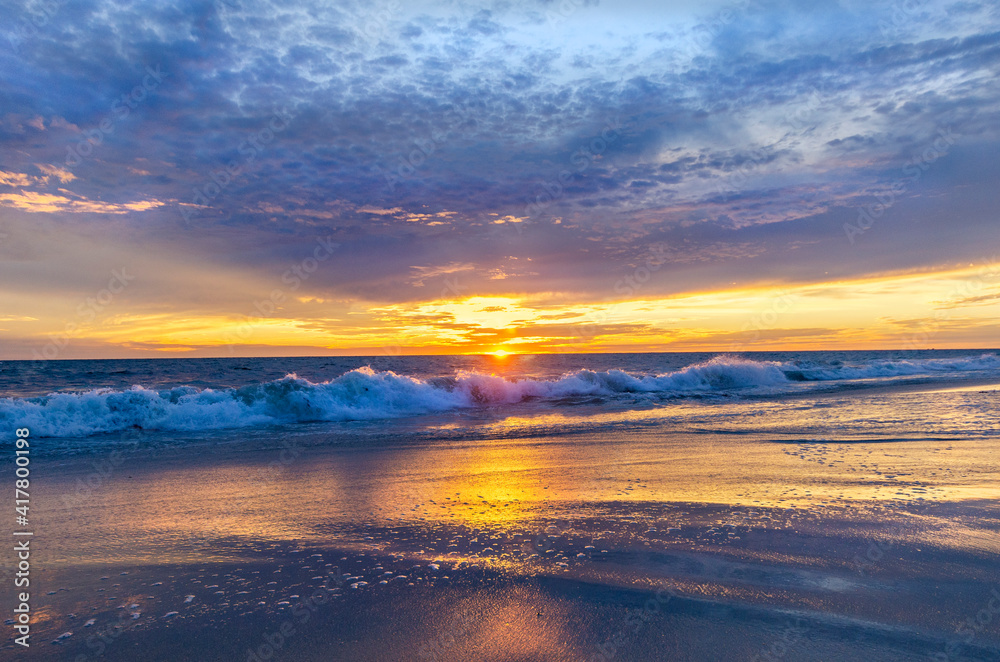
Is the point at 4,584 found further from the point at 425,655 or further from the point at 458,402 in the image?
the point at 458,402

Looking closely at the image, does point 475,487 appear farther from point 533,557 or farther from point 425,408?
point 425,408

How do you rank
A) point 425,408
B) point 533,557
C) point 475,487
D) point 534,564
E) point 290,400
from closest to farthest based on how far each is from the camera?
point 534,564 → point 533,557 → point 475,487 → point 290,400 → point 425,408

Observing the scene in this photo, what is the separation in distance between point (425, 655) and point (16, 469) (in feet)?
33.6

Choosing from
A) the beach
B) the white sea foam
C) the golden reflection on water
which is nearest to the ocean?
the white sea foam

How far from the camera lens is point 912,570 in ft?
13.4

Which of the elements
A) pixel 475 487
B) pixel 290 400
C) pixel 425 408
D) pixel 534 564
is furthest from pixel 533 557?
pixel 425 408

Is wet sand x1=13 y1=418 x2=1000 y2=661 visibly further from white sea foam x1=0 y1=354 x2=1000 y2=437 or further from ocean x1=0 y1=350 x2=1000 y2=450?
white sea foam x1=0 y1=354 x2=1000 y2=437

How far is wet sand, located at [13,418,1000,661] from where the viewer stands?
10.7ft

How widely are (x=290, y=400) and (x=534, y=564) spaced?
16318mm

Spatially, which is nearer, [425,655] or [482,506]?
[425,655]

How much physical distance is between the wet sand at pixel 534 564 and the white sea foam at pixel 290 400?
8.93 m

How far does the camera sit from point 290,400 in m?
18.7

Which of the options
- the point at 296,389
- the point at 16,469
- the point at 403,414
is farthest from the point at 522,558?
the point at 296,389

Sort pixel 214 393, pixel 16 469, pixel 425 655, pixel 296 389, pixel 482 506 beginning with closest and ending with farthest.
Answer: pixel 425 655, pixel 482 506, pixel 16 469, pixel 214 393, pixel 296 389
